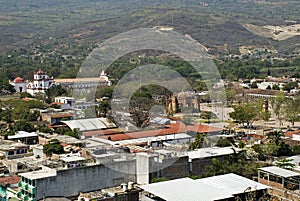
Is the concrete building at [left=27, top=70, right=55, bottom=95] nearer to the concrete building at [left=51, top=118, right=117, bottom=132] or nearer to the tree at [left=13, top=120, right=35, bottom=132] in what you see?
the tree at [left=13, top=120, right=35, bottom=132]

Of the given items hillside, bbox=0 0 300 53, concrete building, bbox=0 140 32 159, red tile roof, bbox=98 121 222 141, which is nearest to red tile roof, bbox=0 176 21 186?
concrete building, bbox=0 140 32 159

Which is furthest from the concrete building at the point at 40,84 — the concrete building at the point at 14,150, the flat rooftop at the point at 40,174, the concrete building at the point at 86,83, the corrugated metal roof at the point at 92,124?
the flat rooftop at the point at 40,174

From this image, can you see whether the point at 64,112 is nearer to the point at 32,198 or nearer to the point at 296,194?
the point at 32,198

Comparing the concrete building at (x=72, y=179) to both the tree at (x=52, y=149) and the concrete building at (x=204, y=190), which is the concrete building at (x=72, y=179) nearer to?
the concrete building at (x=204, y=190)

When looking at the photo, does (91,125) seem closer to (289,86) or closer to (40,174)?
(40,174)

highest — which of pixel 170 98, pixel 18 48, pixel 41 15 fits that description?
pixel 41 15

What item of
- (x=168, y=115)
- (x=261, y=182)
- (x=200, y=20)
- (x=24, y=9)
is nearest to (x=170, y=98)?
(x=168, y=115)

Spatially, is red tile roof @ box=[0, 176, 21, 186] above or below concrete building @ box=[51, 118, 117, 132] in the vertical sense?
below
